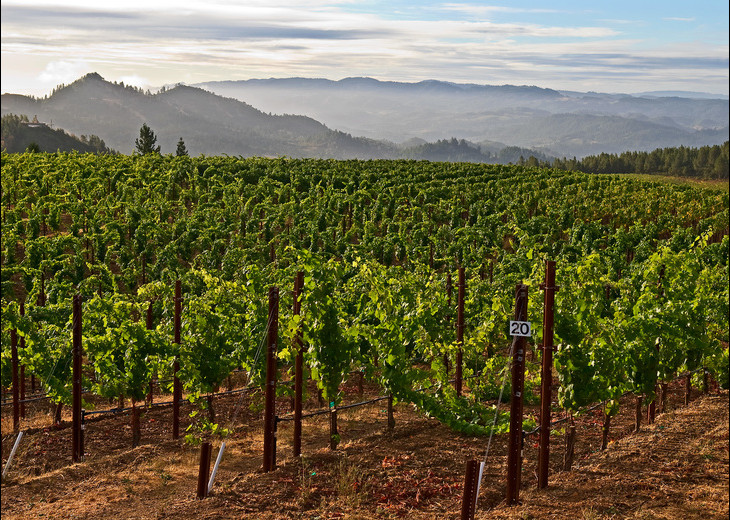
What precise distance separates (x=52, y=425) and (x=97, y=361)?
310 cm

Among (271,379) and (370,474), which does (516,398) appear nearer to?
(370,474)

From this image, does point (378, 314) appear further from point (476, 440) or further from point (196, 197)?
point (196, 197)

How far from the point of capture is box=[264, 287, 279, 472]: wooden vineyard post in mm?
11602

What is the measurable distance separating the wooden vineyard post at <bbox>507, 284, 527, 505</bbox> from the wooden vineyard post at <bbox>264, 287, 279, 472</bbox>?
12.1ft

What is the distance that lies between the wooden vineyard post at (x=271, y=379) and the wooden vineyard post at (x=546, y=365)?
13.2ft

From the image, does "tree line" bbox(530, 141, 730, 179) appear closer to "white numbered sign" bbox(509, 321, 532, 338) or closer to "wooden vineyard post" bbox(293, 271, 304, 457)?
"wooden vineyard post" bbox(293, 271, 304, 457)

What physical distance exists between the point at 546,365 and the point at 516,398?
828 millimetres

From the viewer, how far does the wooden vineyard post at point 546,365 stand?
34.6 ft

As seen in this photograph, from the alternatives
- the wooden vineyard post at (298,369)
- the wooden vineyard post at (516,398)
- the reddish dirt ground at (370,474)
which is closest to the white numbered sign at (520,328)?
the wooden vineyard post at (516,398)

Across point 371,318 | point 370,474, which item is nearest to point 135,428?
point 371,318

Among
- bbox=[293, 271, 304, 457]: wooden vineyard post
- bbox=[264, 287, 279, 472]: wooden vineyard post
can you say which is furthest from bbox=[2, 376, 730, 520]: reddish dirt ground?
bbox=[293, 271, 304, 457]: wooden vineyard post

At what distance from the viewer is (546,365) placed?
1072 centimetres

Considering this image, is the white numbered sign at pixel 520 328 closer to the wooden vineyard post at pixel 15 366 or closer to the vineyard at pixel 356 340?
the vineyard at pixel 356 340

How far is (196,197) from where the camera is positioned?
40.3m
